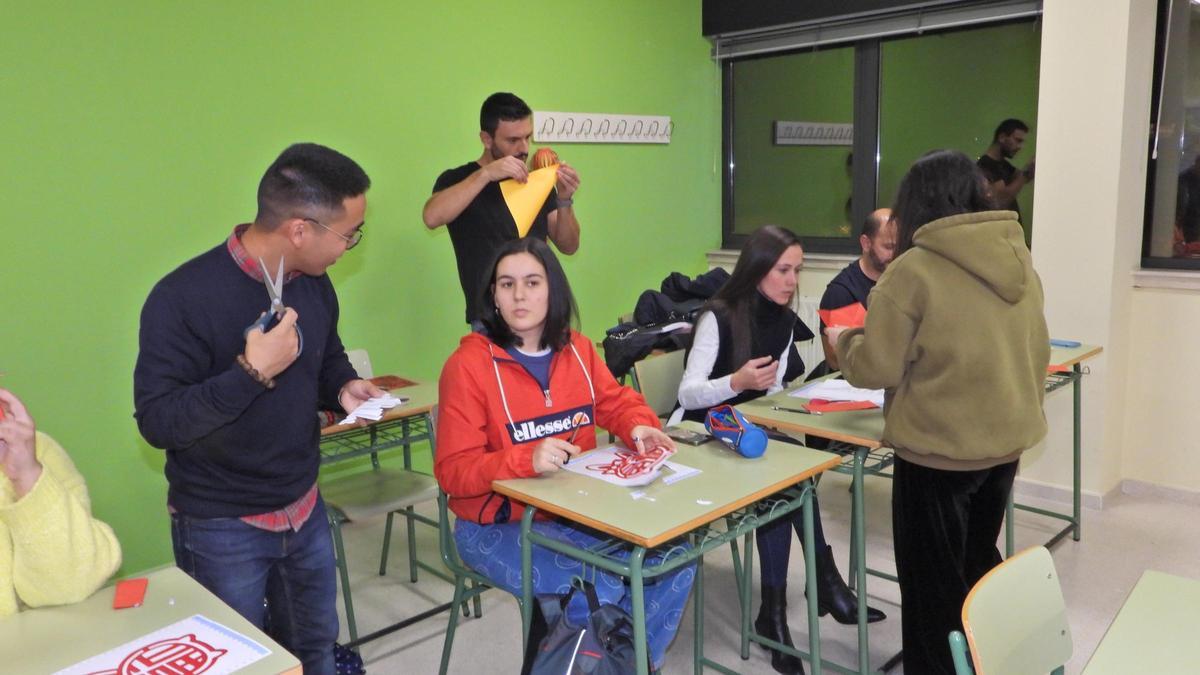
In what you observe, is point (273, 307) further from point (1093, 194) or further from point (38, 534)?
point (1093, 194)

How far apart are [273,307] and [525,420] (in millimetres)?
713

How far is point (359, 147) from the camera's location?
3.78m

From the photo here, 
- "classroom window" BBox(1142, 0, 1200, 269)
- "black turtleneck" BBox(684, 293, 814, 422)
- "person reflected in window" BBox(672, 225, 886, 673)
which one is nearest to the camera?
"person reflected in window" BBox(672, 225, 886, 673)

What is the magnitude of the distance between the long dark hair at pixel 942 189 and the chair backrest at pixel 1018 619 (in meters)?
0.84

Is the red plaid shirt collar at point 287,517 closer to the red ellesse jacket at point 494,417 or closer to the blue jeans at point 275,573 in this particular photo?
the blue jeans at point 275,573

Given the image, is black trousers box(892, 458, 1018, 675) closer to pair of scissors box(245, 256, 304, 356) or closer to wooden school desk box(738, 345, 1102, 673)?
wooden school desk box(738, 345, 1102, 673)

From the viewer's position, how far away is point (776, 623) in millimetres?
2715

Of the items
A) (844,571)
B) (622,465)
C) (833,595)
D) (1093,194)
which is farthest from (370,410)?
(1093,194)

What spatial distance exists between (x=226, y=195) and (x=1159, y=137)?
3914 mm

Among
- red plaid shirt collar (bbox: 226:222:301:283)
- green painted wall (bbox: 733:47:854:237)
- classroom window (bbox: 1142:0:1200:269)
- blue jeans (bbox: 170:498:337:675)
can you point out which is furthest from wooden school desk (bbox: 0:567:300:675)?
green painted wall (bbox: 733:47:854:237)

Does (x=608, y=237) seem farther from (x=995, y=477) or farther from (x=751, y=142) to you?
(x=995, y=477)

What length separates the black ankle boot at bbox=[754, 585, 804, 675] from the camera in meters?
2.68

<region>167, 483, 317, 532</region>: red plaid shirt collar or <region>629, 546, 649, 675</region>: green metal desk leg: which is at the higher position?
<region>167, 483, 317, 532</region>: red plaid shirt collar

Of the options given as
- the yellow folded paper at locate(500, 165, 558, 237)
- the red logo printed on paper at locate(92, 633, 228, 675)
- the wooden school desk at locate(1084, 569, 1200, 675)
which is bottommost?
the wooden school desk at locate(1084, 569, 1200, 675)
